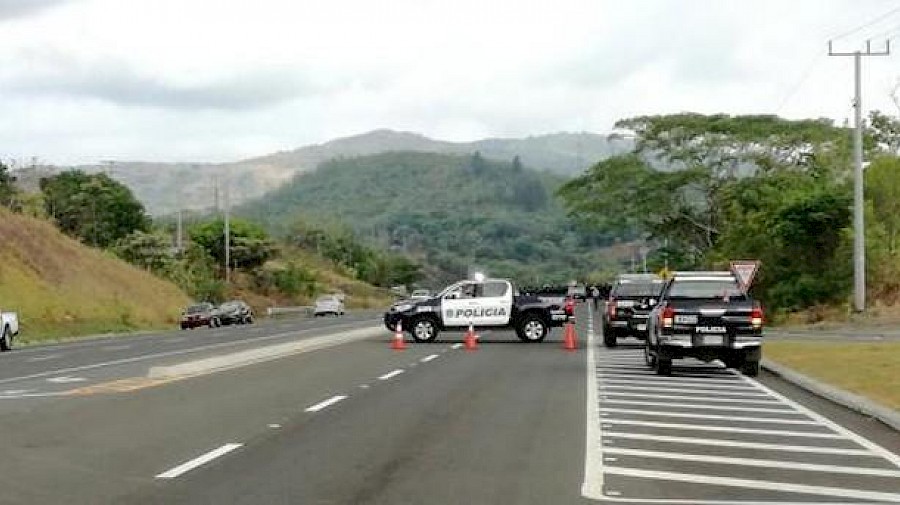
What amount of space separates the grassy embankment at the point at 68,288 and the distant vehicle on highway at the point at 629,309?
28.6 meters

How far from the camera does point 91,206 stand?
9369 centimetres

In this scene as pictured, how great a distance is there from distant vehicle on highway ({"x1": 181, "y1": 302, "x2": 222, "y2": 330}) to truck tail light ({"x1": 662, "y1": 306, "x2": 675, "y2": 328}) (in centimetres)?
4742

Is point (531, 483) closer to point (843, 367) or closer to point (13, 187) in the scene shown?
point (843, 367)

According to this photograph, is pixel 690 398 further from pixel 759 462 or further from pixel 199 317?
pixel 199 317

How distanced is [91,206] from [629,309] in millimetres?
66209

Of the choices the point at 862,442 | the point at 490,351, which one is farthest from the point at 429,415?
the point at 490,351

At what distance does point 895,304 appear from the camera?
47.7 meters

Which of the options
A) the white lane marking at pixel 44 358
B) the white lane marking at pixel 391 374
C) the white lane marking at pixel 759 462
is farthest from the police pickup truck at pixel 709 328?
the white lane marking at pixel 44 358

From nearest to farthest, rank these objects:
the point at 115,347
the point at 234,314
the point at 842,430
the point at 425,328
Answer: the point at 842,430, the point at 425,328, the point at 115,347, the point at 234,314

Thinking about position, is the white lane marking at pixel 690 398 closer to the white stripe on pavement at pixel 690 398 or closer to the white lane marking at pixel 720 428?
the white stripe on pavement at pixel 690 398

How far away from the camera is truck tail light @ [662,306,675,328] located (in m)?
24.0

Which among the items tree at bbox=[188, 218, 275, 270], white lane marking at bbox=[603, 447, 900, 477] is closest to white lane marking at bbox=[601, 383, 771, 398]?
white lane marking at bbox=[603, 447, 900, 477]

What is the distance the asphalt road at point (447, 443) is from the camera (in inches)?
430

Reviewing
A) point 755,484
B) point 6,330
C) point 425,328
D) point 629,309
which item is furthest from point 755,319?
point 6,330
